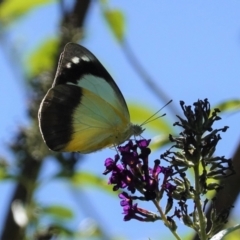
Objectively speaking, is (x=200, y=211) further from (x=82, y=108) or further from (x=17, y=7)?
(x=17, y=7)

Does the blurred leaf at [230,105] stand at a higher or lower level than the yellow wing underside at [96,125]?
lower

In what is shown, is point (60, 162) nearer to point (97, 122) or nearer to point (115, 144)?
point (97, 122)

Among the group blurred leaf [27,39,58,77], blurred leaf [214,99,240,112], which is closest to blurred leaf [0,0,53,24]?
blurred leaf [27,39,58,77]

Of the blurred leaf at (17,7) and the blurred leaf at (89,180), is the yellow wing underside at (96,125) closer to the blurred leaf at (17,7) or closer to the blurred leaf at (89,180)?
the blurred leaf at (89,180)

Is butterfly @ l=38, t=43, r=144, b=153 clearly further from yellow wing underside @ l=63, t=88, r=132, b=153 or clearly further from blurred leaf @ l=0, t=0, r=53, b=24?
blurred leaf @ l=0, t=0, r=53, b=24

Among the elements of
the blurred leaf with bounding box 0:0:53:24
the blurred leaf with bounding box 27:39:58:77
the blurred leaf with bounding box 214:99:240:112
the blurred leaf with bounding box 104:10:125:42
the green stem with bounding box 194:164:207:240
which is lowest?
the green stem with bounding box 194:164:207:240

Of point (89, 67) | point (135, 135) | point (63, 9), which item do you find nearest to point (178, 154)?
point (135, 135)

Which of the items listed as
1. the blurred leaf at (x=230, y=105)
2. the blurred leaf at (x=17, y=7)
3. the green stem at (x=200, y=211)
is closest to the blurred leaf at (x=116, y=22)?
the blurred leaf at (x=17, y=7)
